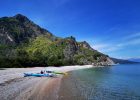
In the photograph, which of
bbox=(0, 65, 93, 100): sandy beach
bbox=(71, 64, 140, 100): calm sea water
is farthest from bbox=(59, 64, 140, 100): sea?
bbox=(0, 65, 93, 100): sandy beach

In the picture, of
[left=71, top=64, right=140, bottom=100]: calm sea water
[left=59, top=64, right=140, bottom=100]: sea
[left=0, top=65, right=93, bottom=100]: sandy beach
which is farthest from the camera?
[left=71, top=64, right=140, bottom=100]: calm sea water

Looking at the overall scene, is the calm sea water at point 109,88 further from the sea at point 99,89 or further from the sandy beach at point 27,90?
the sandy beach at point 27,90

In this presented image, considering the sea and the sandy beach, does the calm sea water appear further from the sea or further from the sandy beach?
the sandy beach

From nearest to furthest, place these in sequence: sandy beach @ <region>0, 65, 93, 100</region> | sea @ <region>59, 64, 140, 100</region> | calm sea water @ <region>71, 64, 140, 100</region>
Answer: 1. sandy beach @ <region>0, 65, 93, 100</region>
2. sea @ <region>59, 64, 140, 100</region>
3. calm sea water @ <region>71, 64, 140, 100</region>

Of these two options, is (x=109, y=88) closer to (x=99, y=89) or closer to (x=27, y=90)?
(x=99, y=89)

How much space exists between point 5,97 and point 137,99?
1634cm

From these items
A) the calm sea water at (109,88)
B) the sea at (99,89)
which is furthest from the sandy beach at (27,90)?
the calm sea water at (109,88)

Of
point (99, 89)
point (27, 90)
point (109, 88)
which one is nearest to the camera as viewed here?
point (27, 90)

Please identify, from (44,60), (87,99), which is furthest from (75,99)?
(44,60)

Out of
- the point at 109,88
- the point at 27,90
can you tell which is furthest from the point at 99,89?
the point at 27,90

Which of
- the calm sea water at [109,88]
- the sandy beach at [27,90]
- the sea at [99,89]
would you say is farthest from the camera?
the calm sea water at [109,88]

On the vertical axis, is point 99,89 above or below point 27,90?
below

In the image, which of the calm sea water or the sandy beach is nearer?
the sandy beach

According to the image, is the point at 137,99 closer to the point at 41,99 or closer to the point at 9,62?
the point at 41,99
